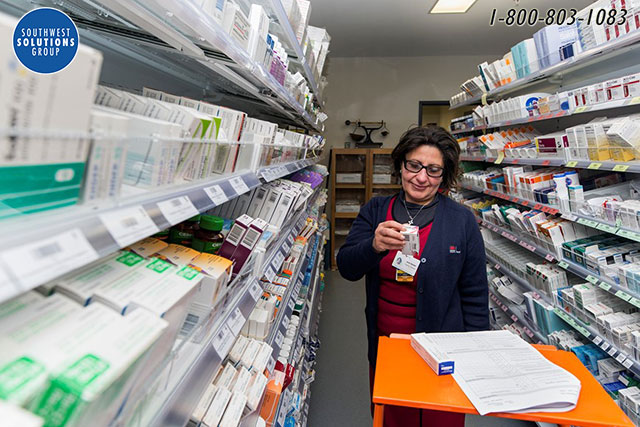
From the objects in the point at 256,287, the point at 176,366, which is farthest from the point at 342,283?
the point at 176,366

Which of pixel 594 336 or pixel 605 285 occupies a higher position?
pixel 605 285

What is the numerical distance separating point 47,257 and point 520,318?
11.7ft

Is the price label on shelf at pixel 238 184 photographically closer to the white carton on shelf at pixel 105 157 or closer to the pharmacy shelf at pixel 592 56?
the white carton on shelf at pixel 105 157

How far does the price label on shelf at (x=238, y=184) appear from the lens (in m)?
1.14

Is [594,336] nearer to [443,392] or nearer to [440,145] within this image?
[440,145]

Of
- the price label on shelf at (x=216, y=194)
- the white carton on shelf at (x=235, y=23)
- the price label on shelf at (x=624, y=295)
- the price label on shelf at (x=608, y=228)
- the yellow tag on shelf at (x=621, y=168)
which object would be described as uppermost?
the white carton on shelf at (x=235, y=23)

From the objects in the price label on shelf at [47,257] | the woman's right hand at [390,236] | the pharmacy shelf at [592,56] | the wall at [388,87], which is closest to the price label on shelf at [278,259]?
the woman's right hand at [390,236]

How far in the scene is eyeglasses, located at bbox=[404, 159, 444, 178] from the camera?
70.4 inches

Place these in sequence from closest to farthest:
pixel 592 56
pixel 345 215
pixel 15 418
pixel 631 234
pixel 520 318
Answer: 1. pixel 15 418
2. pixel 631 234
3. pixel 592 56
4. pixel 520 318
5. pixel 345 215

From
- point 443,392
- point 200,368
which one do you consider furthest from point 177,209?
point 443,392

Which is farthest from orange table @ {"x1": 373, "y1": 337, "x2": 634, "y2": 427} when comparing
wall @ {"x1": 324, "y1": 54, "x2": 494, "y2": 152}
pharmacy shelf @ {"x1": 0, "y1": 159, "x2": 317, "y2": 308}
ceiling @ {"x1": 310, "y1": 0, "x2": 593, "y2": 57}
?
wall @ {"x1": 324, "y1": 54, "x2": 494, "y2": 152}

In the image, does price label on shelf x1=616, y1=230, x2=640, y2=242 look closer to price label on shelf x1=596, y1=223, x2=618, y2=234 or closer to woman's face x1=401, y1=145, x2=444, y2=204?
price label on shelf x1=596, y1=223, x2=618, y2=234

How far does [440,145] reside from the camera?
6.09 ft

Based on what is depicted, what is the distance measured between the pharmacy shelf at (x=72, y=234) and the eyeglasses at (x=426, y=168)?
129cm
